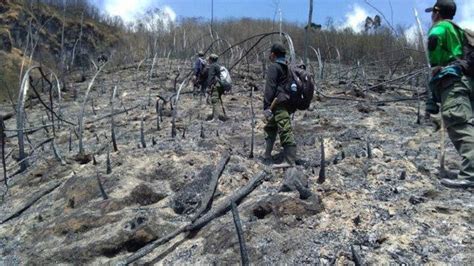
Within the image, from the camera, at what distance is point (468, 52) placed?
12.5 feet

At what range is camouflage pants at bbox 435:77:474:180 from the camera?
150 inches

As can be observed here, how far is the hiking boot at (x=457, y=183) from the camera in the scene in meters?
3.82

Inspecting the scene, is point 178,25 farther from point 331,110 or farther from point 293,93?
point 293,93

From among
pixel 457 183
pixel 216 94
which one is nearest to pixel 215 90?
pixel 216 94

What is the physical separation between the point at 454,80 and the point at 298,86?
131cm

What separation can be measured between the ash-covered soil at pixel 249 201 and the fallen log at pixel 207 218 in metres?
0.05

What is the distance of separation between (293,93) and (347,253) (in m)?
1.82

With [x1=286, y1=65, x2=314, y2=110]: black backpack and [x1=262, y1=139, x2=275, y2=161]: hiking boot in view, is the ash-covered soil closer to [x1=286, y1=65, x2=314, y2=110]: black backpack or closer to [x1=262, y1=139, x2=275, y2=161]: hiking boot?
[x1=262, y1=139, x2=275, y2=161]: hiking boot

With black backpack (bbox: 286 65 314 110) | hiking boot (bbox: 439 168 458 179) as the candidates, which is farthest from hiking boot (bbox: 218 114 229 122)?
hiking boot (bbox: 439 168 458 179)

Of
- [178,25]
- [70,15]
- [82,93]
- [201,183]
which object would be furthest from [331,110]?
[70,15]

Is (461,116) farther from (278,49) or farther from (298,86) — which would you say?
(278,49)

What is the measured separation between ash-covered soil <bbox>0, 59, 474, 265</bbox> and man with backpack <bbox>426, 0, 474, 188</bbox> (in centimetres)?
26

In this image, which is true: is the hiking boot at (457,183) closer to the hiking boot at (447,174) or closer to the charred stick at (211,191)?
the hiking boot at (447,174)

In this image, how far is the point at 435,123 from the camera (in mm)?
6227
